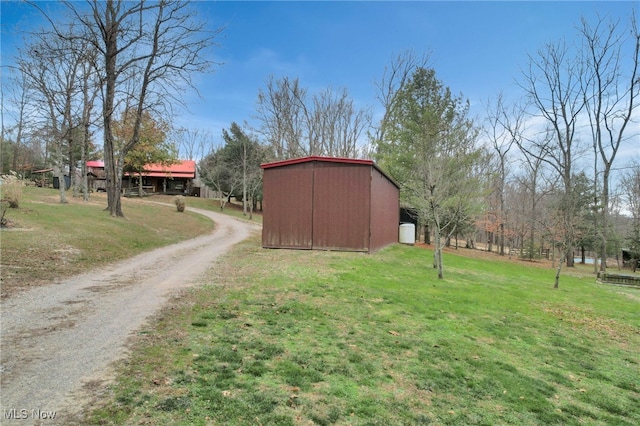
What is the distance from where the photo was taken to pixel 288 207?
1289 cm

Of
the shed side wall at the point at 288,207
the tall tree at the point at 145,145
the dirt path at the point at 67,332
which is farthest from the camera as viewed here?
the tall tree at the point at 145,145

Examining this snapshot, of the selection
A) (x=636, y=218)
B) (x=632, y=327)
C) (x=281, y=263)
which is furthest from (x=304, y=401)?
(x=636, y=218)

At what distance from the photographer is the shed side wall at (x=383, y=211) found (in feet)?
43.7

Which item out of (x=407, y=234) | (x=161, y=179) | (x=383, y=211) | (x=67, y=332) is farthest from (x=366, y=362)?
(x=161, y=179)

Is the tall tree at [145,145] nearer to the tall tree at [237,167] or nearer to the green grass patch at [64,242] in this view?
the tall tree at [237,167]

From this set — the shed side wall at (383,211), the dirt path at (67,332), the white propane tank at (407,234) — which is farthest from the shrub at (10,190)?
the white propane tank at (407,234)

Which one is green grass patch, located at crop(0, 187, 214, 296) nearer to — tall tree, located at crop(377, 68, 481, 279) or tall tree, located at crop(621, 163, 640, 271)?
tall tree, located at crop(377, 68, 481, 279)

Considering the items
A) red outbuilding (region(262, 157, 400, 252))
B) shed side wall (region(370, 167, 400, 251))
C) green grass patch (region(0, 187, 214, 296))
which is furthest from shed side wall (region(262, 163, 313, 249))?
green grass patch (region(0, 187, 214, 296))

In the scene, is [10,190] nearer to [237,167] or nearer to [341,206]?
[341,206]

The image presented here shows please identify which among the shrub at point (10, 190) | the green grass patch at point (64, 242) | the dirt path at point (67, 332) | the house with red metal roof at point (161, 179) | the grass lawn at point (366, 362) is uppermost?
the house with red metal roof at point (161, 179)

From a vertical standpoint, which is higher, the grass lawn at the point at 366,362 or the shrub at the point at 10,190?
the shrub at the point at 10,190

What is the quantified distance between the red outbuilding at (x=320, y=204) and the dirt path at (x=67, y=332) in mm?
5616

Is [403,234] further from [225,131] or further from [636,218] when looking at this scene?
[225,131]

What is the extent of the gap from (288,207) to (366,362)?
9607 millimetres
